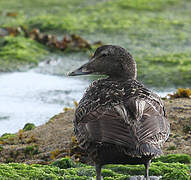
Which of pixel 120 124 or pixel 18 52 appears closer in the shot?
pixel 120 124

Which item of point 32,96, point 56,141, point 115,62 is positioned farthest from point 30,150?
point 32,96

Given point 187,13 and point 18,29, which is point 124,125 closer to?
point 18,29

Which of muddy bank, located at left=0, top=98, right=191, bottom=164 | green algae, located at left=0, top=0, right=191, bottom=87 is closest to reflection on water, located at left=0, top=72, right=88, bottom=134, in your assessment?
muddy bank, located at left=0, top=98, right=191, bottom=164

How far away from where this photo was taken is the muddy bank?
6754 mm

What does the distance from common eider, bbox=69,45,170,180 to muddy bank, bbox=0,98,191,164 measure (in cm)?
173

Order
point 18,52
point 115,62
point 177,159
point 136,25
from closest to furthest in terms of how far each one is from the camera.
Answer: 1. point 115,62
2. point 177,159
3. point 18,52
4. point 136,25

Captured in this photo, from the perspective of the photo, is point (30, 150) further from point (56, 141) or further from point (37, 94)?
point (37, 94)

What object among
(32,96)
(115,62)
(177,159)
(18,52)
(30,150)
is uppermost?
(18,52)

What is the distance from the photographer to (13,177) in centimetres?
502

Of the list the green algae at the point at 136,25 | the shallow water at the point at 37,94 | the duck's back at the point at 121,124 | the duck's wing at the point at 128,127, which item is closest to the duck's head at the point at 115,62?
the duck's back at the point at 121,124

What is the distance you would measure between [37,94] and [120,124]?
21.0 ft

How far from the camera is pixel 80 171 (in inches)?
221

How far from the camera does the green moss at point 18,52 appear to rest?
12.8 meters

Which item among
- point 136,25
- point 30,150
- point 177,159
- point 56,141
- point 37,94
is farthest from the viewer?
point 136,25
